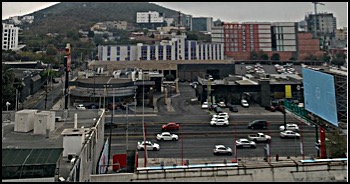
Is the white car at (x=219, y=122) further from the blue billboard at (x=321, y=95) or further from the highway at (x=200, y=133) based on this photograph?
the blue billboard at (x=321, y=95)

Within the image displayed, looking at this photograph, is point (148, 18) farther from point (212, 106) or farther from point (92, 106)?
point (212, 106)

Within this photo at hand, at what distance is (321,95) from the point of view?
3.79 m

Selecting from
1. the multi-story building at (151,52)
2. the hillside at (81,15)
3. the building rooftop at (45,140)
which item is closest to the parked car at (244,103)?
the building rooftop at (45,140)

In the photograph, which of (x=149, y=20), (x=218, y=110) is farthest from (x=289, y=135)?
(x=149, y=20)

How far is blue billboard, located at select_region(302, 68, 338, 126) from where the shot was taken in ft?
11.8

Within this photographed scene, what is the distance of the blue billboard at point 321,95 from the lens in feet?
11.8

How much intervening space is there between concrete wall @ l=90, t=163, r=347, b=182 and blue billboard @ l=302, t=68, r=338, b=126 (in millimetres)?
2216

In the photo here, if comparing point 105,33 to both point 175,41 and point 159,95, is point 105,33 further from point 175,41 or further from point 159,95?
point 159,95

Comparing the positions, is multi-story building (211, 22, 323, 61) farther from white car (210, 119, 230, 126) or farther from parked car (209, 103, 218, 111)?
white car (210, 119, 230, 126)

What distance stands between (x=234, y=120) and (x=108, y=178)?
5.24 metres

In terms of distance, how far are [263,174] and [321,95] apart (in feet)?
8.75

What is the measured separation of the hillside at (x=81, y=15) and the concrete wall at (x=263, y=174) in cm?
2830

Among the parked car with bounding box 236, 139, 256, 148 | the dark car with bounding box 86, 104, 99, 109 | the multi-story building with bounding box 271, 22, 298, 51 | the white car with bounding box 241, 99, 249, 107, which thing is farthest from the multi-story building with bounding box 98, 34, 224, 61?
the parked car with bounding box 236, 139, 256, 148

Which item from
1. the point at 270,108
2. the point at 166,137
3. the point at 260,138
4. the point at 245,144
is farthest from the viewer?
the point at 270,108
